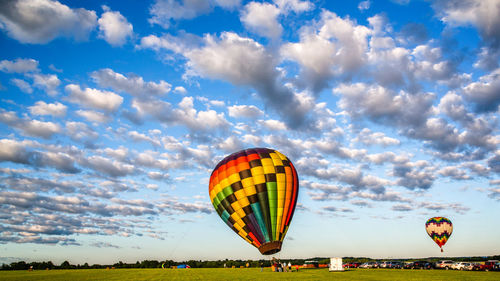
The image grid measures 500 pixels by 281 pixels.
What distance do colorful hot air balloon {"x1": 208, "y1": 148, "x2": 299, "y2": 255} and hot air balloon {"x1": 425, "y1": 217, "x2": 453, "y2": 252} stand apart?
4384 cm

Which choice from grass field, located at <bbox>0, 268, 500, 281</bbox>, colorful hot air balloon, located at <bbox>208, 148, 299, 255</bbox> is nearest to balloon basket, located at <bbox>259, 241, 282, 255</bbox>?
colorful hot air balloon, located at <bbox>208, 148, 299, 255</bbox>

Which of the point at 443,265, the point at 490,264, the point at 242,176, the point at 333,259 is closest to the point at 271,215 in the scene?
the point at 242,176

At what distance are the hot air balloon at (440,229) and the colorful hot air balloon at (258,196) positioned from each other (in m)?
43.8

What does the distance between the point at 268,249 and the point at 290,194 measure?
20.5 feet

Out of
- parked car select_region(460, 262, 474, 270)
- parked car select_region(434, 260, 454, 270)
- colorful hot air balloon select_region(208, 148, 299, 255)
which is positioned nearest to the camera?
colorful hot air balloon select_region(208, 148, 299, 255)

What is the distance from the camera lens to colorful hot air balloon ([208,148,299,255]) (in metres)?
36.2

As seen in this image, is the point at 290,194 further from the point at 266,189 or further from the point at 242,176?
the point at 242,176

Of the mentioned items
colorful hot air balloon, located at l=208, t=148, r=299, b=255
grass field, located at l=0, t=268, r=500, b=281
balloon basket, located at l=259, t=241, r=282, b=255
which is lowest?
grass field, located at l=0, t=268, r=500, b=281

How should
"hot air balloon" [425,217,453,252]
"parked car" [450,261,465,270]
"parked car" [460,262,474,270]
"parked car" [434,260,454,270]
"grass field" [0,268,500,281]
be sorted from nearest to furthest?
"grass field" [0,268,500,281]
"parked car" [460,262,474,270]
"parked car" [450,261,465,270]
"parked car" [434,260,454,270]
"hot air balloon" [425,217,453,252]

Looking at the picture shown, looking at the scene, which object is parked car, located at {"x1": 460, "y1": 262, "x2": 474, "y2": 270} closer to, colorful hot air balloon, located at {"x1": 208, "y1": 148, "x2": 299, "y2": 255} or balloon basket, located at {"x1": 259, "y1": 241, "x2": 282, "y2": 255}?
colorful hot air balloon, located at {"x1": 208, "y1": 148, "x2": 299, "y2": 255}

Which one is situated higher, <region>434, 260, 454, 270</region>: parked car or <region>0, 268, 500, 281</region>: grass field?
<region>0, 268, 500, 281</region>: grass field

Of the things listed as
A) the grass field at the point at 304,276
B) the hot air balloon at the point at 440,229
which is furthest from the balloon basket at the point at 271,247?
the hot air balloon at the point at 440,229

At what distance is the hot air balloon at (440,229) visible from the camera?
6706 cm

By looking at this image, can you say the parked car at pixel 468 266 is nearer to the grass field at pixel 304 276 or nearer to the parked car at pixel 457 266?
the parked car at pixel 457 266
